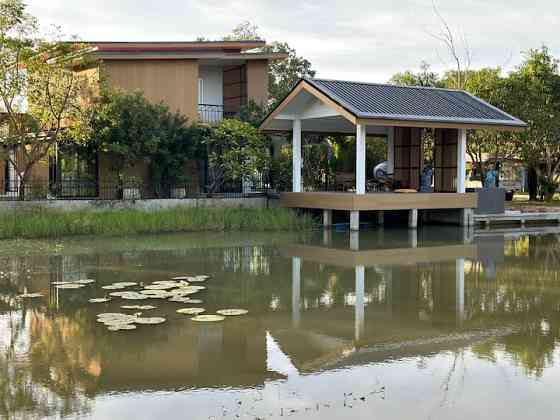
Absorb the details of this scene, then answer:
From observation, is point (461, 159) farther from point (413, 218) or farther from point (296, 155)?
point (296, 155)

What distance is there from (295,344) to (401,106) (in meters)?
14.3

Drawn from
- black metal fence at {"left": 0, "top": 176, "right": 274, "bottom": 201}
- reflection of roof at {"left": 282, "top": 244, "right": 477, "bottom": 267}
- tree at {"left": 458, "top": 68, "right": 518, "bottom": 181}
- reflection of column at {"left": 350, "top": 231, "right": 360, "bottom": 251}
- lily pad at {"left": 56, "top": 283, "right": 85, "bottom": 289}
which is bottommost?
lily pad at {"left": 56, "top": 283, "right": 85, "bottom": 289}

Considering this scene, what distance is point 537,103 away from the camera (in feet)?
95.5

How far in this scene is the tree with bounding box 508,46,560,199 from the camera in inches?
1138

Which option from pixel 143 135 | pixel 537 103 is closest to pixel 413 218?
pixel 143 135

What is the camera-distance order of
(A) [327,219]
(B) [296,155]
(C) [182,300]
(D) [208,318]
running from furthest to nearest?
(B) [296,155]
(A) [327,219]
(C) [182,300]
(D) [208,318]

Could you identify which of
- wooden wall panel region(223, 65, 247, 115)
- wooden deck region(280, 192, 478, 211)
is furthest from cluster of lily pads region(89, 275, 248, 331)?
wooden wall panel region(223, 65, 247, 115)

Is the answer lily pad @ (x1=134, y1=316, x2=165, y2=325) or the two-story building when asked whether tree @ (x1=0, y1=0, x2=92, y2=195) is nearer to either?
the two-story building

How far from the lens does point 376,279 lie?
12.0m

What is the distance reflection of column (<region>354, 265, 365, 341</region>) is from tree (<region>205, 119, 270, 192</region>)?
9.47 meters

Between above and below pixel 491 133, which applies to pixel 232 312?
below

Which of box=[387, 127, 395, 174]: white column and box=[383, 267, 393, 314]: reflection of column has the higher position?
box=[387, 127, 395, 174]: white column

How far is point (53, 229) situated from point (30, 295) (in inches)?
319

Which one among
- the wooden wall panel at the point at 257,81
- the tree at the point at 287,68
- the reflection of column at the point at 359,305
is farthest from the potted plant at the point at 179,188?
the tree at the point at 287,68
